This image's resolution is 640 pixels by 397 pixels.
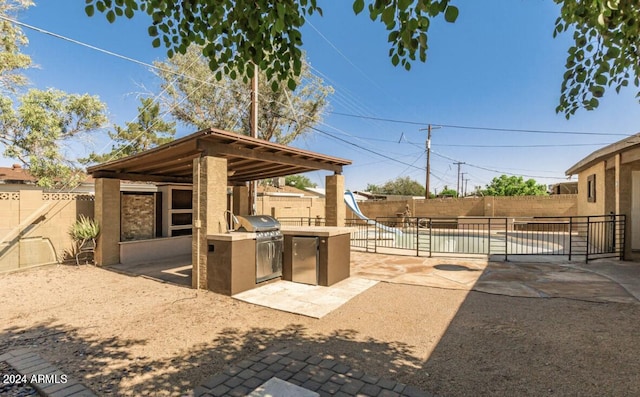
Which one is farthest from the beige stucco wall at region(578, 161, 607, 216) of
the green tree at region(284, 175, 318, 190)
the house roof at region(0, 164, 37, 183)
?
the green tree at region(284, 175, 318, 190)

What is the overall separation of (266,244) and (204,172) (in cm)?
174

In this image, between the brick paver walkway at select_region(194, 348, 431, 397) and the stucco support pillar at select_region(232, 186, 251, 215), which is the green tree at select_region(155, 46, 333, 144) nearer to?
the stucco support pillar at select_region(232, 186, 251, 215)

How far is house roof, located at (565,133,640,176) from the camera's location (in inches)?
267

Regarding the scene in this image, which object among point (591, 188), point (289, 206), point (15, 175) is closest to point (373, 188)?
point (289, 206)

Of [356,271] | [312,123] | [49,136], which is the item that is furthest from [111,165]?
[312,123]

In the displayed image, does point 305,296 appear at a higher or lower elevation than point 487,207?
lower

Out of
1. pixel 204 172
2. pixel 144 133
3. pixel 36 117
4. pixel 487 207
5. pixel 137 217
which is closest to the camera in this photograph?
pixel 204 172

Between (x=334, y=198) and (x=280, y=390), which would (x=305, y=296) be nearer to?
(x=280, y=390)

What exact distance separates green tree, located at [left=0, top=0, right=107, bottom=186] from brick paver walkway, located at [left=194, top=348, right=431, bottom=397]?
11.9m

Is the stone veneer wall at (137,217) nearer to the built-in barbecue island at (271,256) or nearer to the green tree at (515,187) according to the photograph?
the built-in barbecue island at (271,256)

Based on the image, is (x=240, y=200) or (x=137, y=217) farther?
(x=240, y=200)

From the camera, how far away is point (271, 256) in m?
5.94

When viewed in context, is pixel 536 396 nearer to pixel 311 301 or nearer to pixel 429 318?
pixel 429 318

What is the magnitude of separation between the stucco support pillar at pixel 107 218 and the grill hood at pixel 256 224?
457 centimetres
